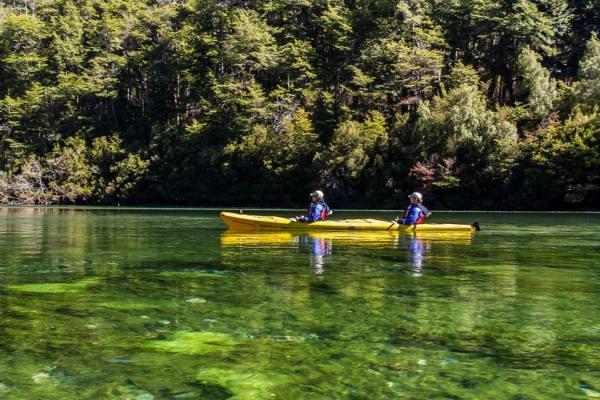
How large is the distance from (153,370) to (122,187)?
58764mm

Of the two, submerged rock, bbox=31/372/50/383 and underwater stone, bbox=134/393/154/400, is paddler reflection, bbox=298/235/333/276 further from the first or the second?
underwater stone, bbox=134/393/154/400

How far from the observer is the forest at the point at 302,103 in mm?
44969

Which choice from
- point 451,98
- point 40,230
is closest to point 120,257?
point 40,230

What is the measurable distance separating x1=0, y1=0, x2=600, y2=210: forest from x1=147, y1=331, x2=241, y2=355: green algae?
127 ft

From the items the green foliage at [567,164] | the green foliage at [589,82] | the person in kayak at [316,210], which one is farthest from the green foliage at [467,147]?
the person in kayak at [316,210]

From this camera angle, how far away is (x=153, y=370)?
5480 millimetres

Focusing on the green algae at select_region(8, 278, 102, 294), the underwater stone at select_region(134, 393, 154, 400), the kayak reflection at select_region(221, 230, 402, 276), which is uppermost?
the kayak reflection at select_region(221, 230, 402, 276)

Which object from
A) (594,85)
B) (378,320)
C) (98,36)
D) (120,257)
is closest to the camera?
(378,320)

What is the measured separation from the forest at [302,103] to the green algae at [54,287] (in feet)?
121

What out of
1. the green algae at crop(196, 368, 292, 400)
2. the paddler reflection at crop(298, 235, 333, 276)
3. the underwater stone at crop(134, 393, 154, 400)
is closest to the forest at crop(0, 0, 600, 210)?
the paddler reflection at crop(298, 235, 333, 276)

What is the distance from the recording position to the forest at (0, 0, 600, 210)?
44969 mm

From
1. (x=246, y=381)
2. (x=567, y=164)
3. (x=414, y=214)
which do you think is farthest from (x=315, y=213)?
(x=567, y=164)

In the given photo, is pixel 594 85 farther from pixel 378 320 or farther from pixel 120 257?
pixel 378 320

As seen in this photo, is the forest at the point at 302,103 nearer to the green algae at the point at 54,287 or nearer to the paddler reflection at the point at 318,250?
the paddler reflection at the point at 318,250
